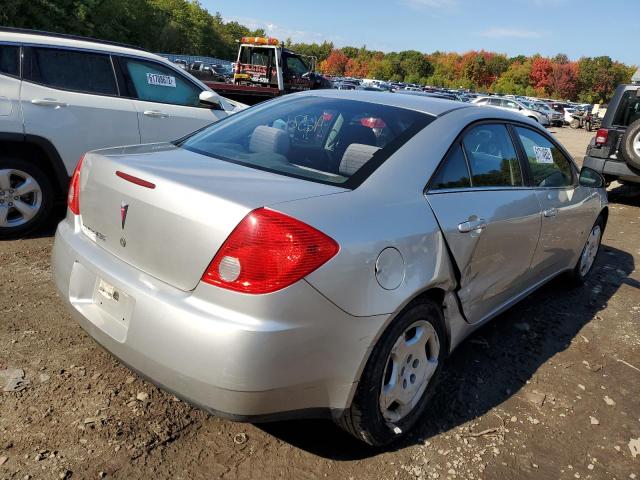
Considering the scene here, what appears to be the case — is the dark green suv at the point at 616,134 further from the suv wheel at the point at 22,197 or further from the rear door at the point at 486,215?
the suv wheel at the point at 22,197

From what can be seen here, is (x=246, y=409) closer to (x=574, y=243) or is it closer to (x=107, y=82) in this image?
(x=574, y=243)

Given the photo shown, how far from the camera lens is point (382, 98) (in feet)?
10.2

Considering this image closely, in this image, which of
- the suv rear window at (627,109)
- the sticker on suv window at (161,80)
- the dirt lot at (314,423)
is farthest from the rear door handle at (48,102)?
the suv rear window at (627,109)

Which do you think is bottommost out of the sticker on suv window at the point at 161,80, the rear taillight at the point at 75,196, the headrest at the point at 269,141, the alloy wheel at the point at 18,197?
the alloy wheel at the point at 18,197

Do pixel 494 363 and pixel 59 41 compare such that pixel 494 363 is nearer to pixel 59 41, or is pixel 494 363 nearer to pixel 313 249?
pixel 313 249

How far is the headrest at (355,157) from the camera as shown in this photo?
2.40 m

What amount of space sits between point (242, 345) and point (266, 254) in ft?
1.07

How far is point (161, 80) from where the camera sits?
17.9 feet

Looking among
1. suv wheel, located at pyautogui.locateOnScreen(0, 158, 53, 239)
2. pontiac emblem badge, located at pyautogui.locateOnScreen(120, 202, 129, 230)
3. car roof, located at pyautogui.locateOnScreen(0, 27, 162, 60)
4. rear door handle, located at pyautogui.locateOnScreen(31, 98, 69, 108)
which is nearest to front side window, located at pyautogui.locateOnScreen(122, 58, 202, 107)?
car roof, located at pyautogui.locateOnScreen(0, 27, 162, 60)

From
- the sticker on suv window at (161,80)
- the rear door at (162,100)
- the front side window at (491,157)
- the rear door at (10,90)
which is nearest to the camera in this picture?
the front side window at (491,157)

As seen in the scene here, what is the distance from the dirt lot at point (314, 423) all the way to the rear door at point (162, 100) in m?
2.09

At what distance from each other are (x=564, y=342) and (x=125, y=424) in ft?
9.80

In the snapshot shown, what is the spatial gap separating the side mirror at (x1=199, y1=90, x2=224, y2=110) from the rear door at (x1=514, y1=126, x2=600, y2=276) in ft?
10.5

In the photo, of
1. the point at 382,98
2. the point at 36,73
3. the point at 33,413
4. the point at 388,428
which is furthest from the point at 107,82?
the point at 388,428
